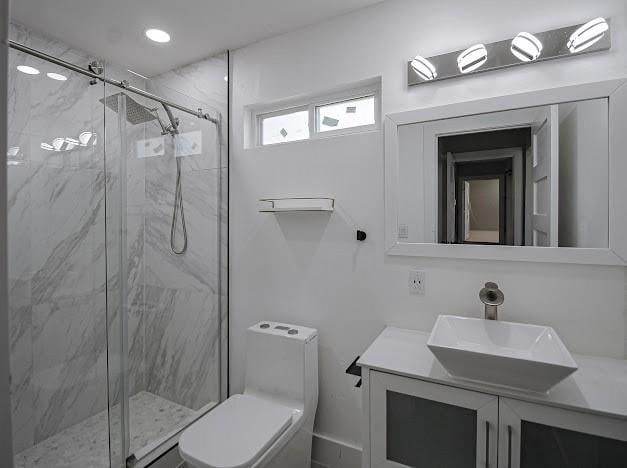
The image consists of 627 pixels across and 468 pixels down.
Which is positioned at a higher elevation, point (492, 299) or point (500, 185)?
point (500, 185)

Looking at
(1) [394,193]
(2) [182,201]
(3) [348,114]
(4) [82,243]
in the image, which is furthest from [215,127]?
(1) [394,193]

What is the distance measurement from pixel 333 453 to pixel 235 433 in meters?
0.72

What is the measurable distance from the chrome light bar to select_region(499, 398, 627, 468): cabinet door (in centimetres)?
145

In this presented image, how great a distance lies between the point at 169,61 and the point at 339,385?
255 centimetres

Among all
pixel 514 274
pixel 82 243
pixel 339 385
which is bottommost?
pixel 339 385

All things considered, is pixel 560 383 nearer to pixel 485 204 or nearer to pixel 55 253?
pixel 485 204

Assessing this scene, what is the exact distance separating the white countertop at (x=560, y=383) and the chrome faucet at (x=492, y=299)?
1.08 ft

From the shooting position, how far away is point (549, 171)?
1.47 meters

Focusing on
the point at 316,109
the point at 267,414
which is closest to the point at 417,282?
the point at 267,414

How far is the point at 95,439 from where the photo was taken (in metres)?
1.84

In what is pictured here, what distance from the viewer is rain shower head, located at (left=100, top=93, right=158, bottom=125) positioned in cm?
176

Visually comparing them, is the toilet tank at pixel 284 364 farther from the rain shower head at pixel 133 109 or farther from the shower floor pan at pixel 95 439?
the rain shower head at pixel 133 109

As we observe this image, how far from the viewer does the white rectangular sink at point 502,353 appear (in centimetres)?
106

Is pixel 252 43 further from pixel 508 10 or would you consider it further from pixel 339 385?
pixel 339 385
